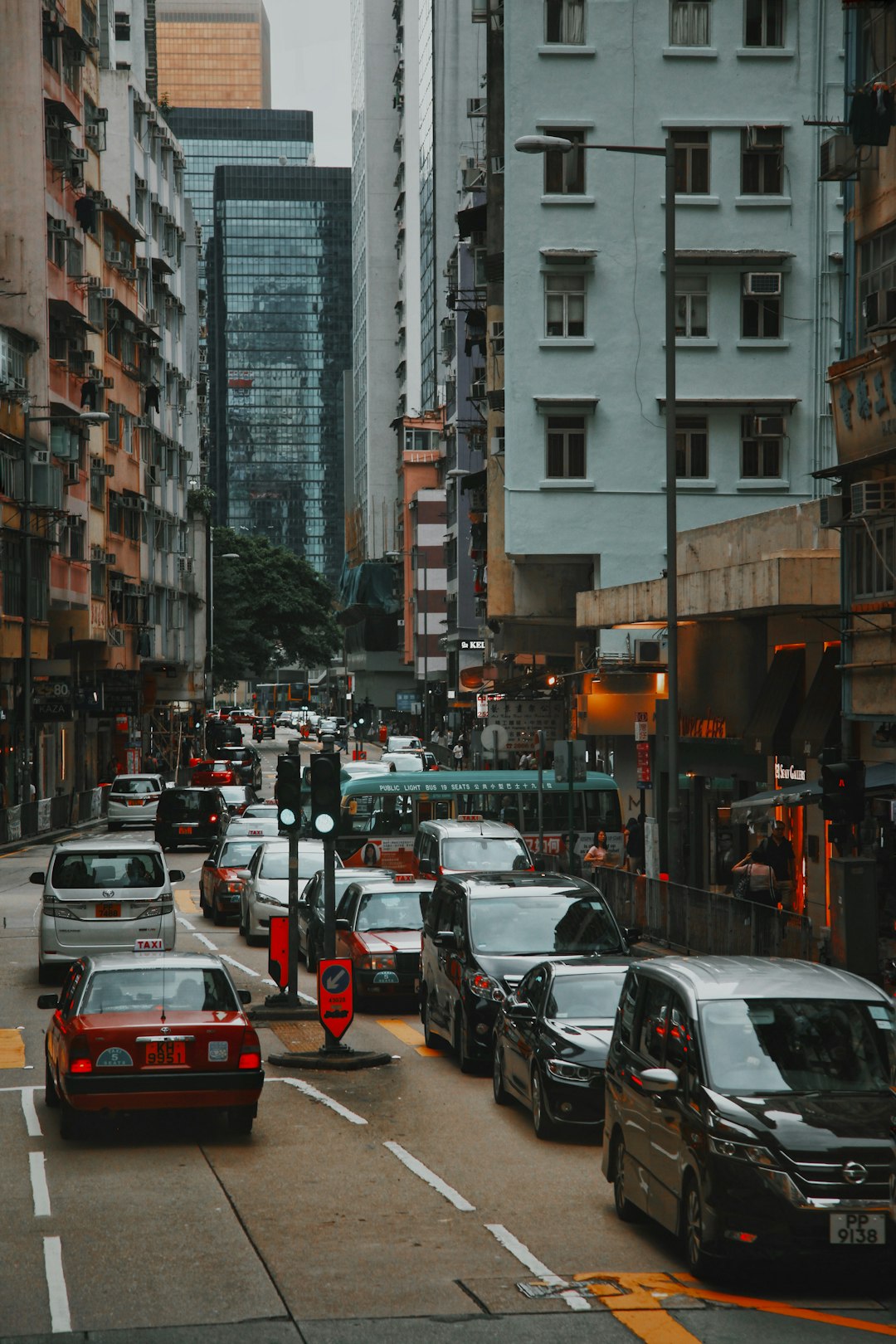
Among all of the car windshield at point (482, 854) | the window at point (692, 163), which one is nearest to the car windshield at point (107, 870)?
the car windshield at point (482, 854)

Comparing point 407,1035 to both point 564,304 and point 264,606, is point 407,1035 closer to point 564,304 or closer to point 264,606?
point 564,304

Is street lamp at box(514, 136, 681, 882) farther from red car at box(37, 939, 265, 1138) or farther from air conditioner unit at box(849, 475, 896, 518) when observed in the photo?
red car at box(37, 939, 265, 1138)

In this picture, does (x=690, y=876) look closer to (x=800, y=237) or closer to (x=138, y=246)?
(x=800, y=237)

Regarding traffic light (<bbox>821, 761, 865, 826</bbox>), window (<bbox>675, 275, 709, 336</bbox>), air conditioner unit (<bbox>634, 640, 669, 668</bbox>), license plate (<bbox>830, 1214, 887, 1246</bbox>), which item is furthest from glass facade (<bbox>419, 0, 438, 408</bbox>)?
license plate (<bbox>830, 1214, 887, 1246</bbox>)

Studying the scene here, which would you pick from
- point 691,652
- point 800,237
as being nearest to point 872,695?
point 691,652

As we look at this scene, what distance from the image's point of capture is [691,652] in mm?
33594

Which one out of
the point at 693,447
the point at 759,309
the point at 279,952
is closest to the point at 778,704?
the point at 279,952

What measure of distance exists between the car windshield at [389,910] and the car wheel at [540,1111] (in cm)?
880

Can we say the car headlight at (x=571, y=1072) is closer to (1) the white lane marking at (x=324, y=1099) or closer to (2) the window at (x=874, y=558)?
(1) the white lane marking at (x=324, y=1099)

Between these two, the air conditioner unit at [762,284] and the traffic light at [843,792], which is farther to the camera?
the air conditioner unit at [762,284]

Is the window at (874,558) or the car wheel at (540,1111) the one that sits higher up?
the window at (874,558)

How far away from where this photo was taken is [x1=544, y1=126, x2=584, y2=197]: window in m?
40.4

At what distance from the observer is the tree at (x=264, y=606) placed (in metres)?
126

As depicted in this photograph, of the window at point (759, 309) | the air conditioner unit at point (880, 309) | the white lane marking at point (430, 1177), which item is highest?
the window at point (759, 309)
